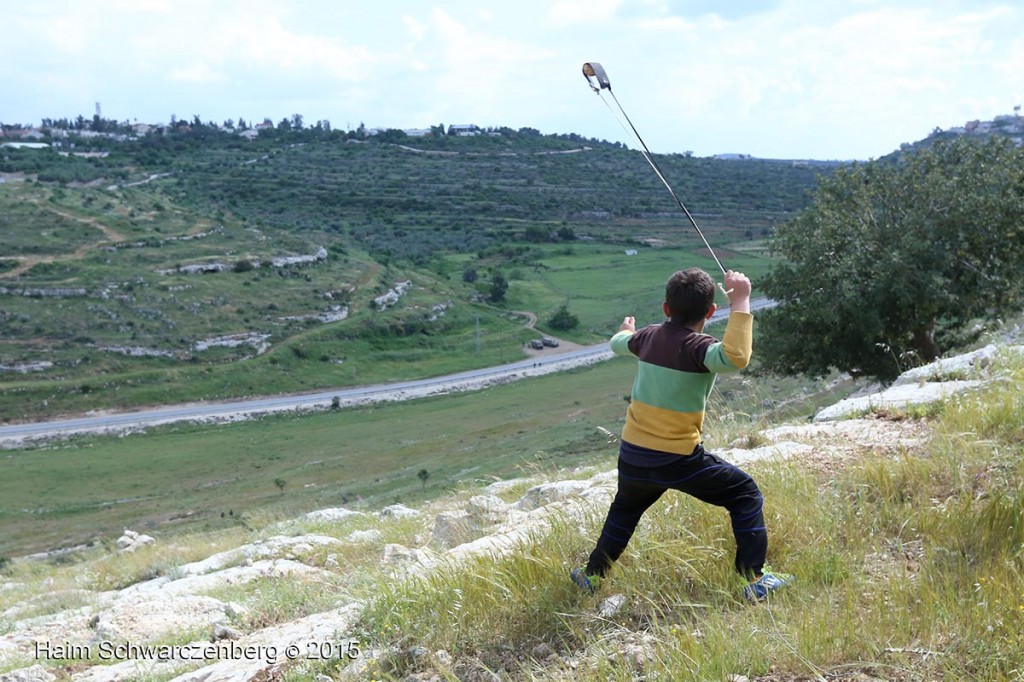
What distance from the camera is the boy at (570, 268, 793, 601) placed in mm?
3771

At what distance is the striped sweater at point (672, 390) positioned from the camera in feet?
12.5

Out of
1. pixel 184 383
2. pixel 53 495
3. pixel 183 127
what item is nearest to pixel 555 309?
pixel 184 383

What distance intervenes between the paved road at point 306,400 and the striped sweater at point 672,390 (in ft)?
155

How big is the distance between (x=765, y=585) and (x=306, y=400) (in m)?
54.2

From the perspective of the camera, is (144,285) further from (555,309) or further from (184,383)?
(555,309)

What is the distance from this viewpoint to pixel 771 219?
11200 cm

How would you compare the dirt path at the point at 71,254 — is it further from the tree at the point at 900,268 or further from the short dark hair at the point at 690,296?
the short dark hair at the point at 690,296

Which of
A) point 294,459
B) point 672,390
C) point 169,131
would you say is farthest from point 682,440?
point 169,131

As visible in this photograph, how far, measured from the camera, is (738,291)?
380 cm

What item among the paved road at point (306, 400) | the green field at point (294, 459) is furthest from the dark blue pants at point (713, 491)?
the paved road at point (306, 400)

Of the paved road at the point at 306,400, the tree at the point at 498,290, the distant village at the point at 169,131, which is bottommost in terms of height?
the paved road at the point at 306,400

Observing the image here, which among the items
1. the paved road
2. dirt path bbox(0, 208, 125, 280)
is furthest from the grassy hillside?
the paved road

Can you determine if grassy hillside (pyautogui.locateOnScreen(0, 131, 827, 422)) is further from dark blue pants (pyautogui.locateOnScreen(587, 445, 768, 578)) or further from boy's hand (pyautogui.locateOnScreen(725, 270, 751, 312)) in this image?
dark blue pants (pyautogui.locateOnScreen(587, 445, 768, 578))

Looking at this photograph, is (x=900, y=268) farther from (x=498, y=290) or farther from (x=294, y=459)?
(x=498, y=290)
